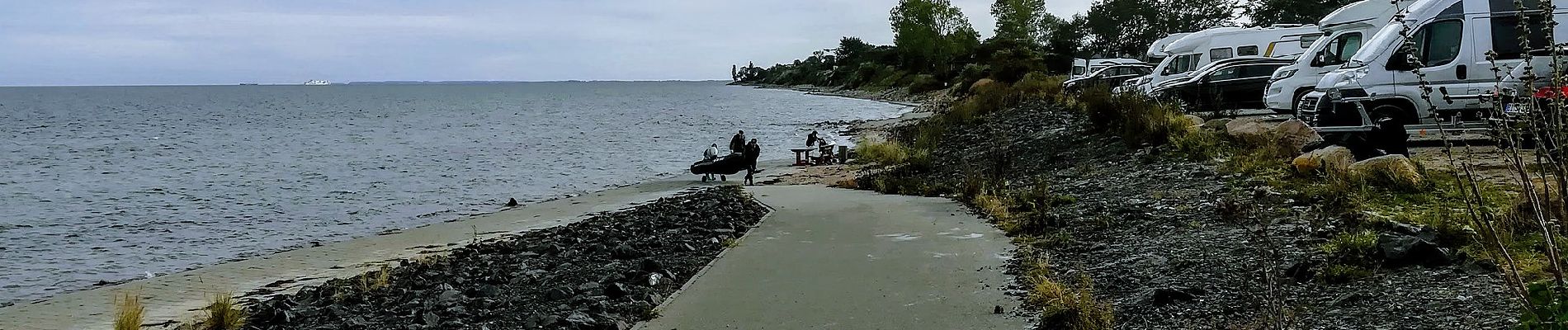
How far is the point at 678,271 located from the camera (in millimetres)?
10039

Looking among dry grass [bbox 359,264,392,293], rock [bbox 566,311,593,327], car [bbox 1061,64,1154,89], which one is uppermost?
car [bbox 1061,64,1154,89]

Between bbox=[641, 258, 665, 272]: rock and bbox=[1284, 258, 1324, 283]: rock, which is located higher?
bbox=[1284, 258, 1324, 283]: rock

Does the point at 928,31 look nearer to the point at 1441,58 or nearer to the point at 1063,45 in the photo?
the point at 1063,45

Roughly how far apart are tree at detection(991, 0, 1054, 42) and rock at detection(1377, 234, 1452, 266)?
257 feet

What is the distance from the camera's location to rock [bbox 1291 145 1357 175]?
11414mm

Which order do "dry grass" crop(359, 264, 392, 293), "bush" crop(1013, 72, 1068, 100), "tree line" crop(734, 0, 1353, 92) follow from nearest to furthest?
"dry grass" crop(359, 264, 392, 293), "bush" crop(1013, 72, 1068, 100), "tree line" crop(734, 0, 1353, 92)

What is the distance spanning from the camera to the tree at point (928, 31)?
101m

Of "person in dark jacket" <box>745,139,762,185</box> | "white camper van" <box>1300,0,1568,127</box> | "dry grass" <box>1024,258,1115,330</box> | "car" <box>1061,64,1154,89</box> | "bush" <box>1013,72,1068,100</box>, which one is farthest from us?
"car" <box>1061,64,1154,89</box>

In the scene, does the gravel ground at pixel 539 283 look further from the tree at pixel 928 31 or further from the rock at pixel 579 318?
the tree at pixel 928 31

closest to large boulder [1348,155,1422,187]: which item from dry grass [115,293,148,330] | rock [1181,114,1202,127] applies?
rock [1181,114,1202,127]

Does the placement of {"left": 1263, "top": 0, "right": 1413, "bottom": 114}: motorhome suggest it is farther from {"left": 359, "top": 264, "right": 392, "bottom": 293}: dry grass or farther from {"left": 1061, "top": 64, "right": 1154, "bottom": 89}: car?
{"left": 359, "top": 264, "right": 392, "bottom": 293}: dry grass

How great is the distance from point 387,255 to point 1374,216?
1133 centimetres

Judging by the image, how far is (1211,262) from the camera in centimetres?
833

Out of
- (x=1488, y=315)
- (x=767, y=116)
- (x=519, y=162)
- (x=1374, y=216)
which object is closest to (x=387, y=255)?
(x=1374, y=216)
